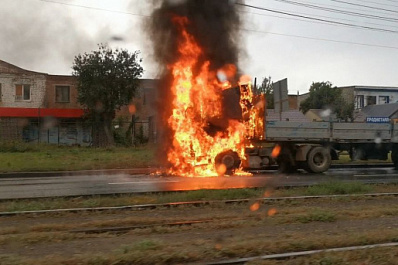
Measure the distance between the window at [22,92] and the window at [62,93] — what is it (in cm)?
251

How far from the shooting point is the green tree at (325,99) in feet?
165

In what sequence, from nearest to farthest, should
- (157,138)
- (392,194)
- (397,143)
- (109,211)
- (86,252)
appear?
(86,252), (109,211), (392,194), (157,138), (397,143)

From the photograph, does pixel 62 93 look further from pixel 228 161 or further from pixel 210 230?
pixel 210 230

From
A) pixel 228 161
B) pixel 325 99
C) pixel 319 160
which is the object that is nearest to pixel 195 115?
pixel 228 161

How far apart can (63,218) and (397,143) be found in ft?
48.5

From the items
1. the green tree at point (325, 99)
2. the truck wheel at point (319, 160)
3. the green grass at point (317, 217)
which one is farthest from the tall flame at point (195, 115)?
the green tree at point (325, 99)

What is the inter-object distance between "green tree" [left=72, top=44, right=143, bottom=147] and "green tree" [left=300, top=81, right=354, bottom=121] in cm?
2630

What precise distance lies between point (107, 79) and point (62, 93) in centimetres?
944

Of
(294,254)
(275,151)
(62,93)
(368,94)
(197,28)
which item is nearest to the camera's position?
(294,254)

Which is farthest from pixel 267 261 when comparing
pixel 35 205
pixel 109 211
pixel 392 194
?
pixel 392 194

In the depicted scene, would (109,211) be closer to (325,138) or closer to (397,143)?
(325,138)

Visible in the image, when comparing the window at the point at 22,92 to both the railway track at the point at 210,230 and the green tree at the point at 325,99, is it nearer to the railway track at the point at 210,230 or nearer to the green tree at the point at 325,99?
the green tree at the point at 325,99

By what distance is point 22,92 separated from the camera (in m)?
38.6

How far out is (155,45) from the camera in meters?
15.7
